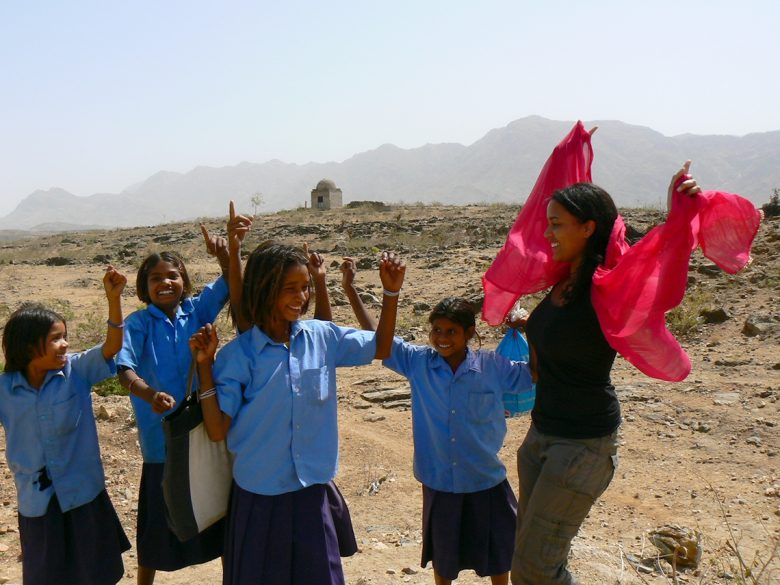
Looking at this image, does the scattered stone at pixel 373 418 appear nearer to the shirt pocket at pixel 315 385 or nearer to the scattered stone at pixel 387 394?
the scattered stone at pixel 387 394

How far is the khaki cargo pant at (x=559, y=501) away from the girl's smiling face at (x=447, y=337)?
668 mm

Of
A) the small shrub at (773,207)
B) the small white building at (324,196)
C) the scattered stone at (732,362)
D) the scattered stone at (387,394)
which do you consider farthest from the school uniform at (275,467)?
the small white building at (324,196)

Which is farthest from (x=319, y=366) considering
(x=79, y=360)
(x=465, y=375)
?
(x=79, y=360)

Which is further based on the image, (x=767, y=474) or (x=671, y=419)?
(x=671, y=419)

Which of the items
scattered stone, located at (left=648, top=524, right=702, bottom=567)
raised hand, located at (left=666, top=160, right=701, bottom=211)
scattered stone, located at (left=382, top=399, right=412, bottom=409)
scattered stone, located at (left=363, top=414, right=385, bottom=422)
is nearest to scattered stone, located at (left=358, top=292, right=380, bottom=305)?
scattered stone, located at (left=382, top=399, right=412, bottom=409)

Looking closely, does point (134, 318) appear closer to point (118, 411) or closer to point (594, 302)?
point (594, 302)

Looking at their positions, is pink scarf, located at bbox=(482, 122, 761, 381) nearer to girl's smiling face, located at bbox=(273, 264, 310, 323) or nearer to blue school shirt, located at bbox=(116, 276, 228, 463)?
girl's smiling face, located at bbox=(273, 264, 310, 323)

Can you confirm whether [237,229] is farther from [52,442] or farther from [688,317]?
[688,317]

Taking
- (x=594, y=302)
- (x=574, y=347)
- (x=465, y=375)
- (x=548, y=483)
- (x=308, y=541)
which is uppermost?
(x=594, y=302)

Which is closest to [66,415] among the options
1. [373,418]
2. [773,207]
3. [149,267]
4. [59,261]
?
[149,267]

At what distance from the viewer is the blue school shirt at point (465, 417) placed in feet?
9.17

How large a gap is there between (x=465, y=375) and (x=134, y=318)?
4.55ft

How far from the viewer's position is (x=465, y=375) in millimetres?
2832

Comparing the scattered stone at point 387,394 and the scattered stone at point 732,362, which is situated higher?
the scattered stone at point 732,362
